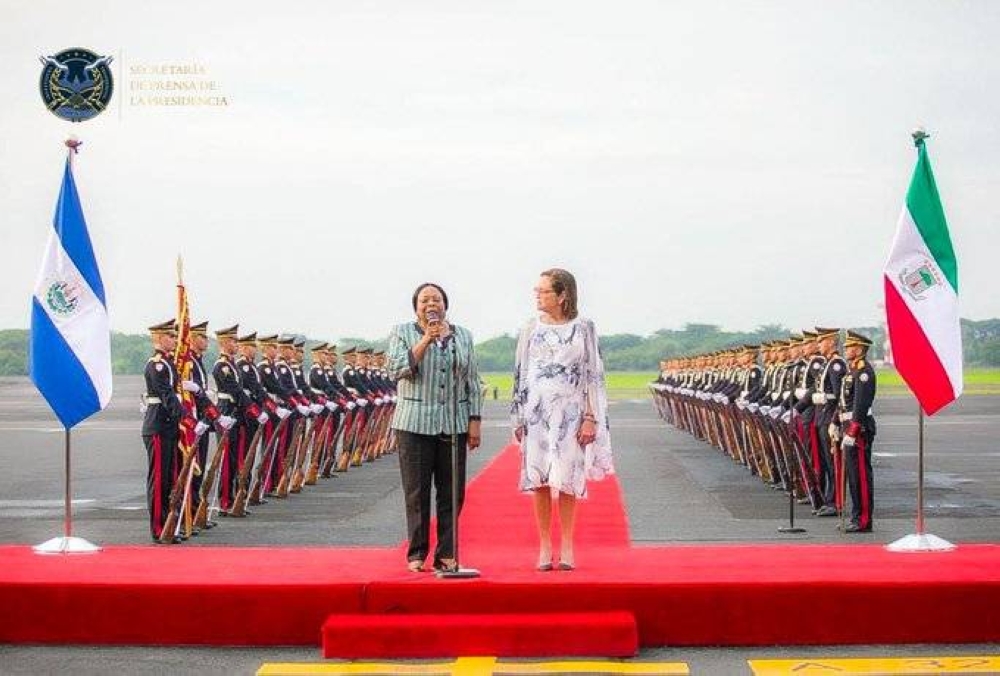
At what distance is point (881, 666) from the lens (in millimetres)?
8031

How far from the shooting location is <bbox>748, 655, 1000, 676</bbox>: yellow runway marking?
7.89 m

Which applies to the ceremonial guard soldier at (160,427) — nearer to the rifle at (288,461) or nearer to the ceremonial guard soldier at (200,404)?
the ceremonial guard soldier at (200,404)

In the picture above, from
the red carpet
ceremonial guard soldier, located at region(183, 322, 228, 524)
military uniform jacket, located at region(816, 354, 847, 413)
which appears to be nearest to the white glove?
military uniform jacket, located at region(816, 354, 847, 413)

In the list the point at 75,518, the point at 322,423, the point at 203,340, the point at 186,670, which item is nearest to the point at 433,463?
the point at 186,670

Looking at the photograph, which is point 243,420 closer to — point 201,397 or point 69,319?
point 201,397

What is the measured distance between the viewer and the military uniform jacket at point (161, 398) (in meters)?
14.0

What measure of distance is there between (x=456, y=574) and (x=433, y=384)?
124 centimetres

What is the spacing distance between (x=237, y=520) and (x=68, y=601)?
7.67m

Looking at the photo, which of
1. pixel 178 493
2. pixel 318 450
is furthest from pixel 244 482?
pixel 318 450

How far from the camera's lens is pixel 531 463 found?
9641 mm

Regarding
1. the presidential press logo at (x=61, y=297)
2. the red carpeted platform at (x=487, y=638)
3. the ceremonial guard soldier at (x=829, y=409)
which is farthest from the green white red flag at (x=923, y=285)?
the presidential press logo at (x=61, y=297)

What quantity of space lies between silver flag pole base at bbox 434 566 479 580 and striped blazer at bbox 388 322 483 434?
0.90 metres

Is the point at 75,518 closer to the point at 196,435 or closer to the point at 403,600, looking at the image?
the point at 196,435

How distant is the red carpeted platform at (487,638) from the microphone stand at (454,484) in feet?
1.81
